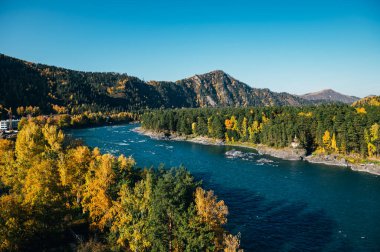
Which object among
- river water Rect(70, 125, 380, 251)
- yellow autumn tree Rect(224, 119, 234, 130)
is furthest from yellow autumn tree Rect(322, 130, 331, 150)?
yellow autumn tree Rect(224, 119, 234, 130)

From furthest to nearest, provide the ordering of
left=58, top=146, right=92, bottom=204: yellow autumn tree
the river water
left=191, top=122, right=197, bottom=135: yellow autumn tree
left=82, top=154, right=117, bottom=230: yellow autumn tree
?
left=191, top=122, right=197, bottom=135: yellow autumn tree, the river water, left=58, top=146, right=92, bottom=204: yellow autumn tree, left=82, top=154, right=117, bottom=230: yellow autumn tree

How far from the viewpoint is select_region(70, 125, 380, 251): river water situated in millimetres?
46500

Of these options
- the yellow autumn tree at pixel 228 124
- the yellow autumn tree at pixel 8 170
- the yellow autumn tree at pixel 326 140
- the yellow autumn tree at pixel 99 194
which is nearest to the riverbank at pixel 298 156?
the yellow autumn tree at pixel 326 140

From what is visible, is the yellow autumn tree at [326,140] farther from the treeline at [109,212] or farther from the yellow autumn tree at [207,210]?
the yellow autumn tree at [207,210]

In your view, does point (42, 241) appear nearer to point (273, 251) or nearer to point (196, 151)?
point (273, 251)

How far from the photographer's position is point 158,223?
33531mm

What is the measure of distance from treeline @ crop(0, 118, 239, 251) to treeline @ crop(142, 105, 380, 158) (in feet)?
271

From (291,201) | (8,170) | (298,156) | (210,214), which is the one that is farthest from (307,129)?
(8,170)

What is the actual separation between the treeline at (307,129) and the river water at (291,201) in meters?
15.4

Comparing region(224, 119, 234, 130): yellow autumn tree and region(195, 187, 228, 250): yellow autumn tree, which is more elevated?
region(224, 119, 234, 130): yellow autumn tree

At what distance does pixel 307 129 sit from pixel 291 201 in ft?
206

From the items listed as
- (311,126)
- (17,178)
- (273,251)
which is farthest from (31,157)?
(311,126)

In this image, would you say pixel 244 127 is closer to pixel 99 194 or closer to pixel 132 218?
pixel 99 194

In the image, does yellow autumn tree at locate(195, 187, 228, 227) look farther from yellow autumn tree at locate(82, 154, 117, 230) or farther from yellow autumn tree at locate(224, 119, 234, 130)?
yellow autumn tree at locate(224, 119, 234, 130)
